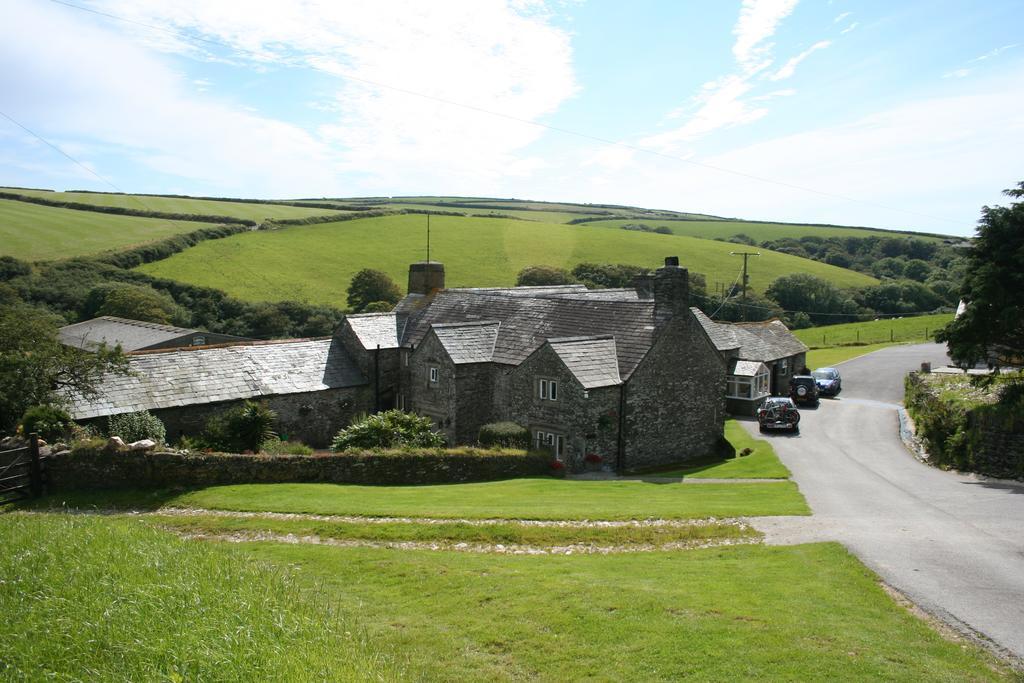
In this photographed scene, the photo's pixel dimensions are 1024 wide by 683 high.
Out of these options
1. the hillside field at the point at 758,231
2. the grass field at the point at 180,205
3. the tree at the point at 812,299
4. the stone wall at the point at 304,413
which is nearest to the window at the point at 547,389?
the stone wall at the point at 304,413

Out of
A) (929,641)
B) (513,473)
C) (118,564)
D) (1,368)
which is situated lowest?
(513,473)

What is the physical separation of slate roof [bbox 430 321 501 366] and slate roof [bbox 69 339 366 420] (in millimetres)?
5556

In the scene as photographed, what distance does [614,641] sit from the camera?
9.48 meters

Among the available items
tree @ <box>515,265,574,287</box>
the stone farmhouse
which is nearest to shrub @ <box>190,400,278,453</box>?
the stone farmhouse

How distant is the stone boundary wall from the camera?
67.8 ft

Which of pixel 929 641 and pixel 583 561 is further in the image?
pixel 583 561

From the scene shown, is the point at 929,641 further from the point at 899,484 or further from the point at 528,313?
the point at 528,313

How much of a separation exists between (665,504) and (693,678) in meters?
11.2

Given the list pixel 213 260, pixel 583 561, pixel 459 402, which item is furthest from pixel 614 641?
pixel 213 260

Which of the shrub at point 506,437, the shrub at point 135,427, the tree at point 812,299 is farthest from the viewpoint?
the tree at point 812,299

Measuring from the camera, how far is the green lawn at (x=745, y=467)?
25469 mm

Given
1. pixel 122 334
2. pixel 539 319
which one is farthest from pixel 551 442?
pixel 122 334

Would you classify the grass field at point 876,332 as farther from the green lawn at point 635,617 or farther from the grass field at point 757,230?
the green lawn at point 635,617

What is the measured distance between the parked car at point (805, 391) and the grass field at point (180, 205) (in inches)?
3151
